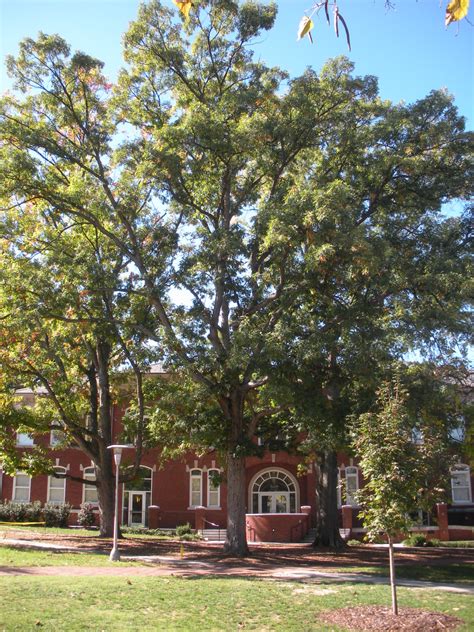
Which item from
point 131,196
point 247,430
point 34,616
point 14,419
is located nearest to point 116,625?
point 34,616

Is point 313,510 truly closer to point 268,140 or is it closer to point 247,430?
point 247,430

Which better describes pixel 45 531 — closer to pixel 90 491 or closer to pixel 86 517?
pixel 86 517

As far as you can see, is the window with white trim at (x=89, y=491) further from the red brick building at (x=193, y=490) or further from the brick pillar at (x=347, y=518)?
the brick pillar at (x=347, y=518)

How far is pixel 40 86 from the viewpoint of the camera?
67.2 feet

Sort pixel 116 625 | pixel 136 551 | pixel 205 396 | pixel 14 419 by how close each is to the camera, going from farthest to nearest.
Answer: pixel 14 419, pixel 136 551, pixel 205 396, pixel 116 625

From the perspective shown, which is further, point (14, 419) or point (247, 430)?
point (14, 419)

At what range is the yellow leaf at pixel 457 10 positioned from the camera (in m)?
3.47

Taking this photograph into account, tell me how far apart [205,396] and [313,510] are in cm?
1751

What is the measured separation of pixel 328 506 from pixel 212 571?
30.5 ft

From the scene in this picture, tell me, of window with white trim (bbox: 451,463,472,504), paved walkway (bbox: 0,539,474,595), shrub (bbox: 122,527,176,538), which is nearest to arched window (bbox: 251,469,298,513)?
shrub (bbox: 122,527,176,538)

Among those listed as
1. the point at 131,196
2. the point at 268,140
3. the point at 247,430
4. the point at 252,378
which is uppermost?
the point at 268,140

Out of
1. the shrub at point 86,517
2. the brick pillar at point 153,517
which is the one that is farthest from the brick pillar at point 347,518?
the shrub at point 86,517

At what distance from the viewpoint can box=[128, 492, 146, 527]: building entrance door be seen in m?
36.2

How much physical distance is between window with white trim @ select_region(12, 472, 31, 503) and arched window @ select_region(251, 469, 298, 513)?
13.1m
